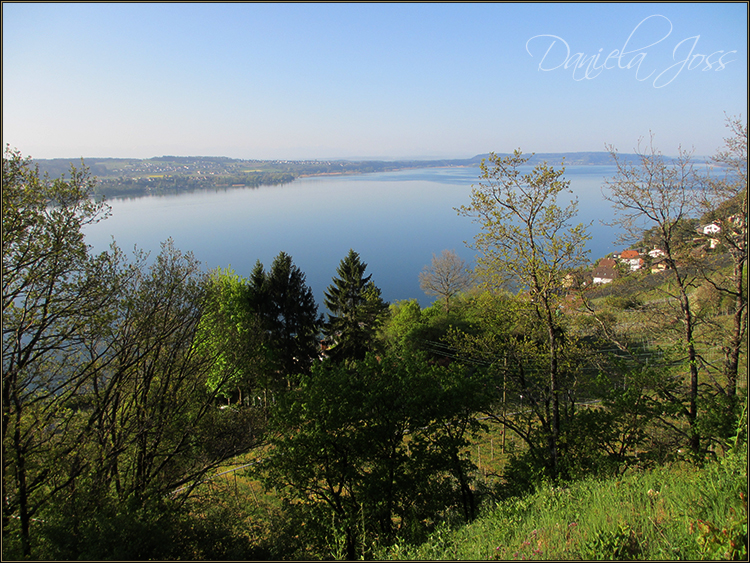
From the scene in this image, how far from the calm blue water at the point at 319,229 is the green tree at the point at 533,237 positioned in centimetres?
4307

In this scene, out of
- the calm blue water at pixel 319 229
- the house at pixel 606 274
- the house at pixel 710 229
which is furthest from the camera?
the calm blue water at pixel 319 229

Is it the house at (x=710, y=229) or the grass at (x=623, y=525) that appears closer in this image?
the grass at (x=623, y=525)

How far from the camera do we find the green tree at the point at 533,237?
7852 mm

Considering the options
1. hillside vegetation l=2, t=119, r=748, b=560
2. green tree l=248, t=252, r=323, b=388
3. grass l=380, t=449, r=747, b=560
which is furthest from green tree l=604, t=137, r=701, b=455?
green tree l=248, t=252, r=323, b=388

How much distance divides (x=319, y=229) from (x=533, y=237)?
93.6 metres

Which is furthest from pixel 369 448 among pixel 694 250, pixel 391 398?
pixel 694 250

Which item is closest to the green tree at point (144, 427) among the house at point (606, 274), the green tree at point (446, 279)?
the house at point (606, 274)

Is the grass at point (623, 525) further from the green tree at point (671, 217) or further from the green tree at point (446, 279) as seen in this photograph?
the green tree at point (446, 279)

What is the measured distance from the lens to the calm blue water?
66812 mm

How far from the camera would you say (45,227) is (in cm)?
636

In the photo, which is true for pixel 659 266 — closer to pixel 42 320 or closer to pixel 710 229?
pixel 710 229

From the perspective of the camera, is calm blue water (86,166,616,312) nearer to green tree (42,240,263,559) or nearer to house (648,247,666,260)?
green tree (42,240,263,559)

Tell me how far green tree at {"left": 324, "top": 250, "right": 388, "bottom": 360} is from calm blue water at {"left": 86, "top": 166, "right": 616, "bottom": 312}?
2646cm

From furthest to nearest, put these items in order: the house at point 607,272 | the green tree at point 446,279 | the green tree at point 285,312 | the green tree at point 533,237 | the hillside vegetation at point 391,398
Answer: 1. the green tree at point 446,279
2. the green tree at point 285,312
3. the house at point 607,272
4. the green tree at point 533,237
5. the hillside vegetation at point 391,398
